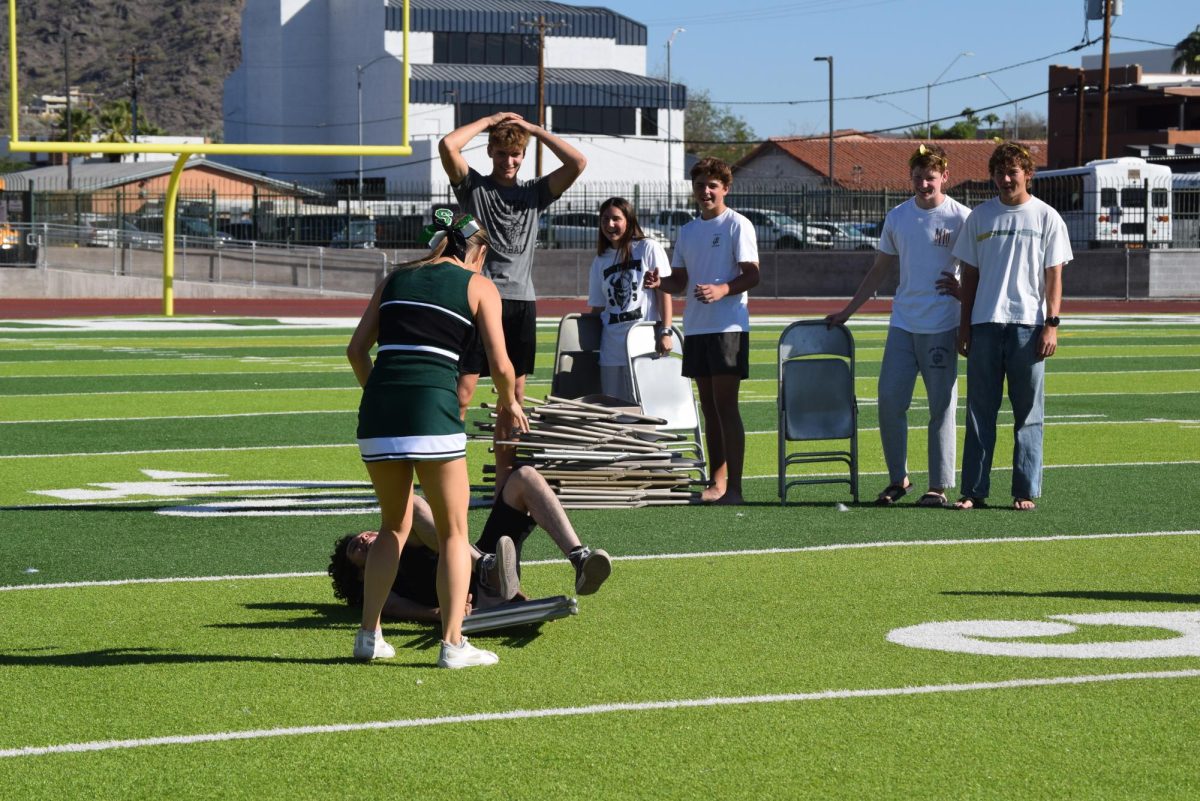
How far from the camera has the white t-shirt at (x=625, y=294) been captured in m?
11.1

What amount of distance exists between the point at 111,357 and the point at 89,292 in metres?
18.9

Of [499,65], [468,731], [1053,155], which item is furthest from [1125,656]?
[499,65]

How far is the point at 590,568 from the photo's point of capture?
6.75 m

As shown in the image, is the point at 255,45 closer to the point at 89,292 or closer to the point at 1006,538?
the point at 89,292

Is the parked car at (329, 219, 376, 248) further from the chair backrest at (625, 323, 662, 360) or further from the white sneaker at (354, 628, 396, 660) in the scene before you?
the white sneaker at (354, 628, 396, 660)

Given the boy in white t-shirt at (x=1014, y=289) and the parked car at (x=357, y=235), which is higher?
the parked car at (x=357, y=235)

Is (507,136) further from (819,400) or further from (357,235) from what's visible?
(357,235)

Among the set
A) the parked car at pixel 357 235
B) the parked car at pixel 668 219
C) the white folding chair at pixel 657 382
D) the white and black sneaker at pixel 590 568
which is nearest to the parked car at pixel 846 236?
the parked car at pixel 668 219

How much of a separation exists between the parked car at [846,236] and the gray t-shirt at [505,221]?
36.4m

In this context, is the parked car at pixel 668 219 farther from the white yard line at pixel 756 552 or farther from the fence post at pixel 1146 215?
the white yard line at pixel 756 552

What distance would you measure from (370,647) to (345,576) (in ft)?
2.84

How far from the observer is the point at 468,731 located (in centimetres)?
561

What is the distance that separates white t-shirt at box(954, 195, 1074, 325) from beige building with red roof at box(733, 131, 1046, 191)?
255 ft

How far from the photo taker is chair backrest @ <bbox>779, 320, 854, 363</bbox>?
34.8 feet
